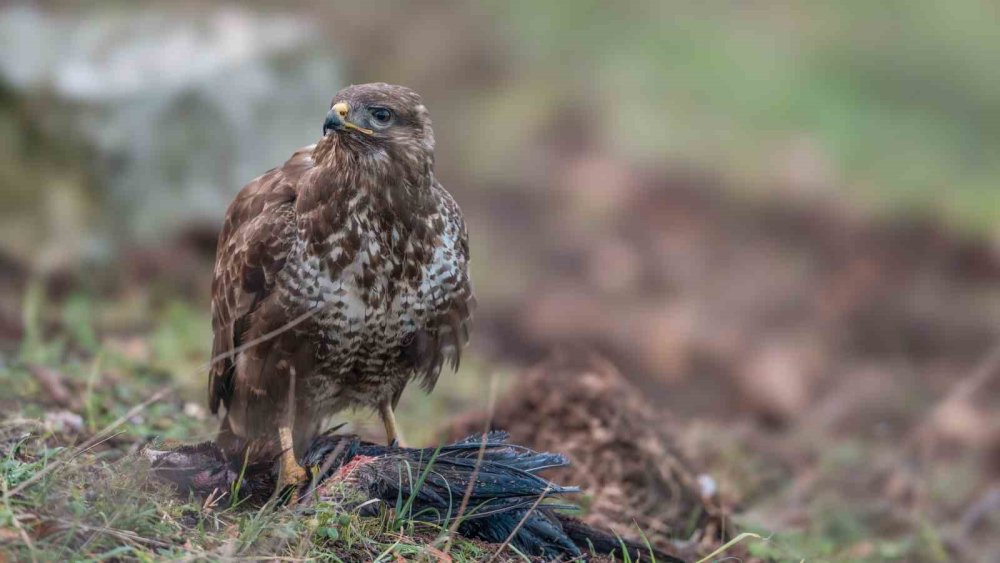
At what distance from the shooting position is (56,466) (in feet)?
11.8

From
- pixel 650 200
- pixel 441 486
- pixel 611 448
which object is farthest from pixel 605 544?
pixel 650 200

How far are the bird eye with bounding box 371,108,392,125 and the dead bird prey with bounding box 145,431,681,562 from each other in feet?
3.48

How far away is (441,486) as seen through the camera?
4.02m

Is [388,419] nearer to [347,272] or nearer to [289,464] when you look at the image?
[289,464]

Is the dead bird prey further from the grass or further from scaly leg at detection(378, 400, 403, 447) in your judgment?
scaly leg at detection(378, 400, 403, 447)

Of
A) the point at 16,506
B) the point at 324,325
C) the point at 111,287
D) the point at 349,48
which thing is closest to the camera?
the point at 16,506

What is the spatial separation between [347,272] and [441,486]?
0.79 meters

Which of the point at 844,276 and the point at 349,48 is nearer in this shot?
the point at 844,276

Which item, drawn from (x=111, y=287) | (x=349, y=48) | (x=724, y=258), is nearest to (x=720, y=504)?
(x=111, y=287)

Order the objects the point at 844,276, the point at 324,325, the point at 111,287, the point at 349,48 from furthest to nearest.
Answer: the point at 349,48
the point at 844,276
the point at 111,287
the point at 324,325

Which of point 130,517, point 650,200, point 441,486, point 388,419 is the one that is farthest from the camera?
point 650,200

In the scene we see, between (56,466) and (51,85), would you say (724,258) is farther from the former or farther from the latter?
(56,466)

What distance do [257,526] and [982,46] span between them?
1005 cm

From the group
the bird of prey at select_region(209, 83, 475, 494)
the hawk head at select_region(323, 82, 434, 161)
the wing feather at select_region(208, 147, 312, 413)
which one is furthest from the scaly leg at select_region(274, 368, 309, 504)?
the hawk head at select_region(323, 82, 434, 161)
